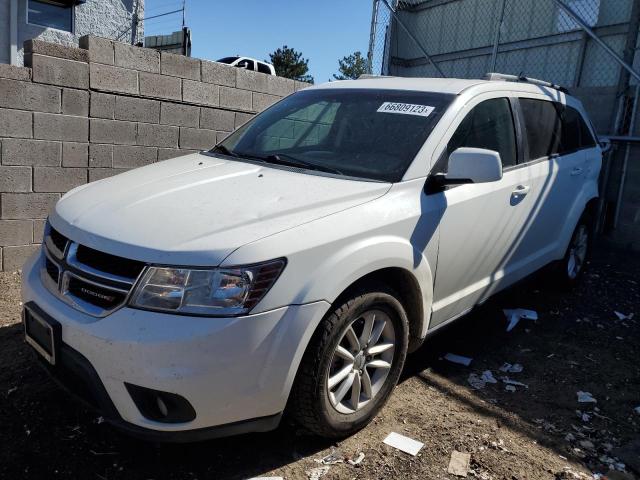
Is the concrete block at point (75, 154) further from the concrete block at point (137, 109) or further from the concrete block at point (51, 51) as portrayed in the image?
the concrete block at point (51, 51)

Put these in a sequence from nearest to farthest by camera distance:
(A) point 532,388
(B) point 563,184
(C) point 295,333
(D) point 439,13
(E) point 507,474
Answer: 1. (C) point 295,333
2. (E) point 507,474
3. (A) point 532,388
4. (B) point 563,184
5. (D) point 439,13

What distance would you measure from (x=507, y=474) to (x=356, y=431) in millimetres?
730

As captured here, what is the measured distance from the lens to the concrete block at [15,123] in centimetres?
467

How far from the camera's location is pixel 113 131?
17.8ft

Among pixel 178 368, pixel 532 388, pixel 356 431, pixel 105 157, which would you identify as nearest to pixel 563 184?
pixel 532 388

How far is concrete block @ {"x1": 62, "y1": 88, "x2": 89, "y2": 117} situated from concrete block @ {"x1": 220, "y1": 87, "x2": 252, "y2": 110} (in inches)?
62.1

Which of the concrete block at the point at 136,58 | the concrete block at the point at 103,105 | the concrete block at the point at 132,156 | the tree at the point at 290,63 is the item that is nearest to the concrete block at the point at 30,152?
the concrete block at the point at 103,105

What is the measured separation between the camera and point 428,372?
12.0ft

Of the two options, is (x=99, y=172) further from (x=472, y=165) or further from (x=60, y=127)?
(x=472, y=165)

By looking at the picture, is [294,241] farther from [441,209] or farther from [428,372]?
[428,372]

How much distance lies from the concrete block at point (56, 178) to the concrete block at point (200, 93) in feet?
4.48

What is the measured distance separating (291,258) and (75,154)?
3.65 m

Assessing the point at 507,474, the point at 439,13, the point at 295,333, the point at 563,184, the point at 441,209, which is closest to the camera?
the point at 295,333

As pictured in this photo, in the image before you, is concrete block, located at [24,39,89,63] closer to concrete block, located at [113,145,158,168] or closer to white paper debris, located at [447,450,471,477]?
concrete block, located at [113,145,158,168]
